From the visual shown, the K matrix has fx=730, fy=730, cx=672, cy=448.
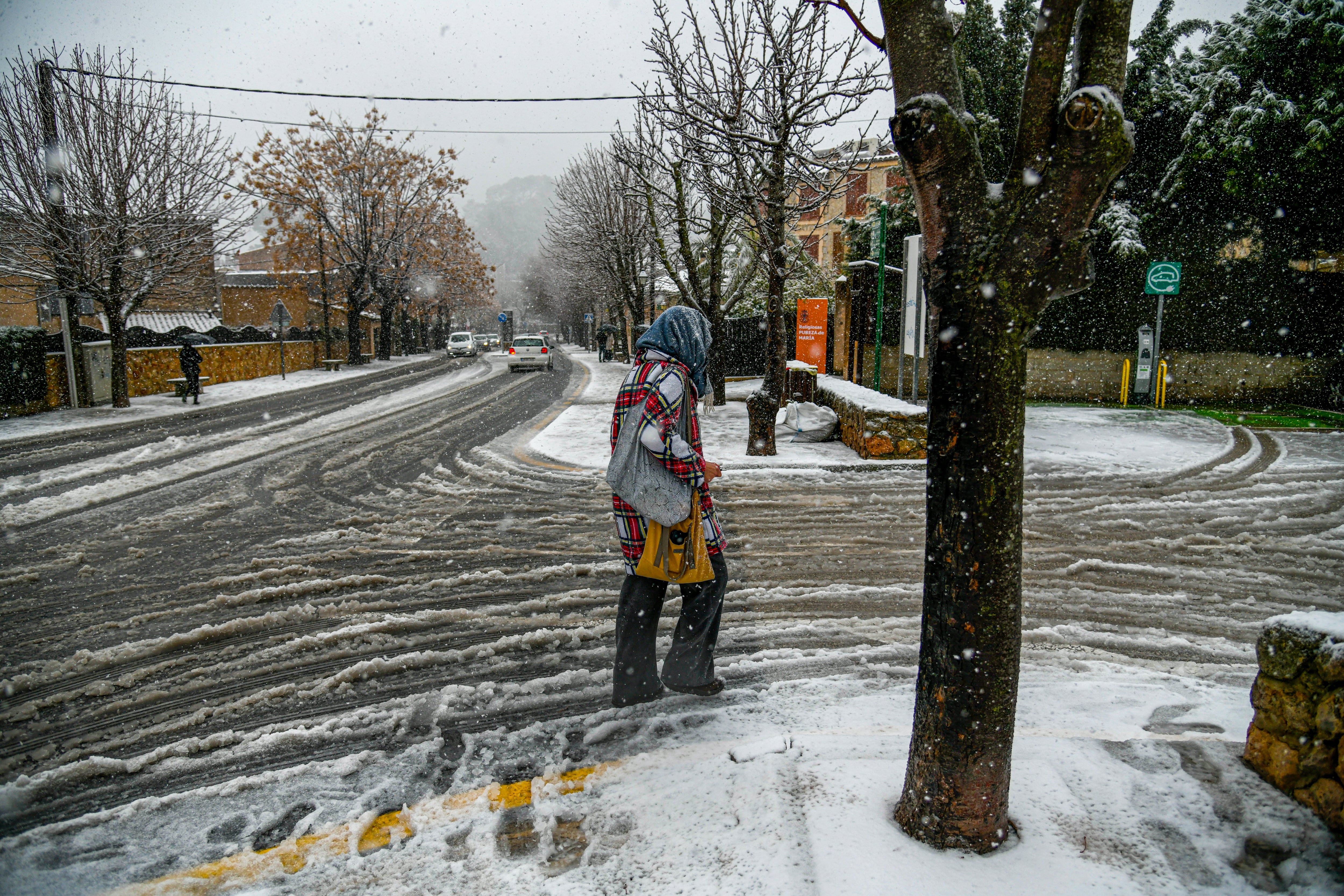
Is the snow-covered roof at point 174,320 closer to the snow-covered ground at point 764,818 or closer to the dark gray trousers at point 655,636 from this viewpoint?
the snow-covered ground at point 764,818

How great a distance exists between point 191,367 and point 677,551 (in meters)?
19.5

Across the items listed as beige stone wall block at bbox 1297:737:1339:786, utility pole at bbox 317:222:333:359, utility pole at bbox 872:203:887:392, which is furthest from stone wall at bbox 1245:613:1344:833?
utility pole at bbox 317:222:333:359

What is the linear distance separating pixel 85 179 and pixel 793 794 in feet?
69.5

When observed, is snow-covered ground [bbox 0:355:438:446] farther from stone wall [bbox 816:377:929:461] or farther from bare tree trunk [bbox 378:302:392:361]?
stone wall [bbox 816:377:929:461]

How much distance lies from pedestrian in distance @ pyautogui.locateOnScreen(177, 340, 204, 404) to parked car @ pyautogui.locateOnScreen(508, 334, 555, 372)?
48.3 feet

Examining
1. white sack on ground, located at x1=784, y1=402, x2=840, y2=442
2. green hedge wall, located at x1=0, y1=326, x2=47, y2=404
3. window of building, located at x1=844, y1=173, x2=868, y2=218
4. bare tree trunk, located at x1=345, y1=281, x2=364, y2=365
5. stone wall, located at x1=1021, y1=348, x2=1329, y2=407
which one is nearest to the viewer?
white sack on ground, located at x1=784, y1=402, x2=840, y2=442

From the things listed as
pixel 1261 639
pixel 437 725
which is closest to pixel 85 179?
pixel 437 725

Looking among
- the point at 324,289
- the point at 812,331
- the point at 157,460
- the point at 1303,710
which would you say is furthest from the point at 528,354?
the point at 1303,710

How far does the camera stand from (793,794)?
2744mm

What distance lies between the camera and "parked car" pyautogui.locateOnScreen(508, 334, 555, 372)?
3250 cm

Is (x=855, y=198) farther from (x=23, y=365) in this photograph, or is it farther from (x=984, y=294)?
(x=984, y=294)

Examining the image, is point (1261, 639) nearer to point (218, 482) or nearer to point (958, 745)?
point (958, 745)

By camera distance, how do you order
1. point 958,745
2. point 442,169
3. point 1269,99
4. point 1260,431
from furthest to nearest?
point 442,169, point 1269,99, point 1260,431, point 958,745

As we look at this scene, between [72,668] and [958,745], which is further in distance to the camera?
[72,668]
